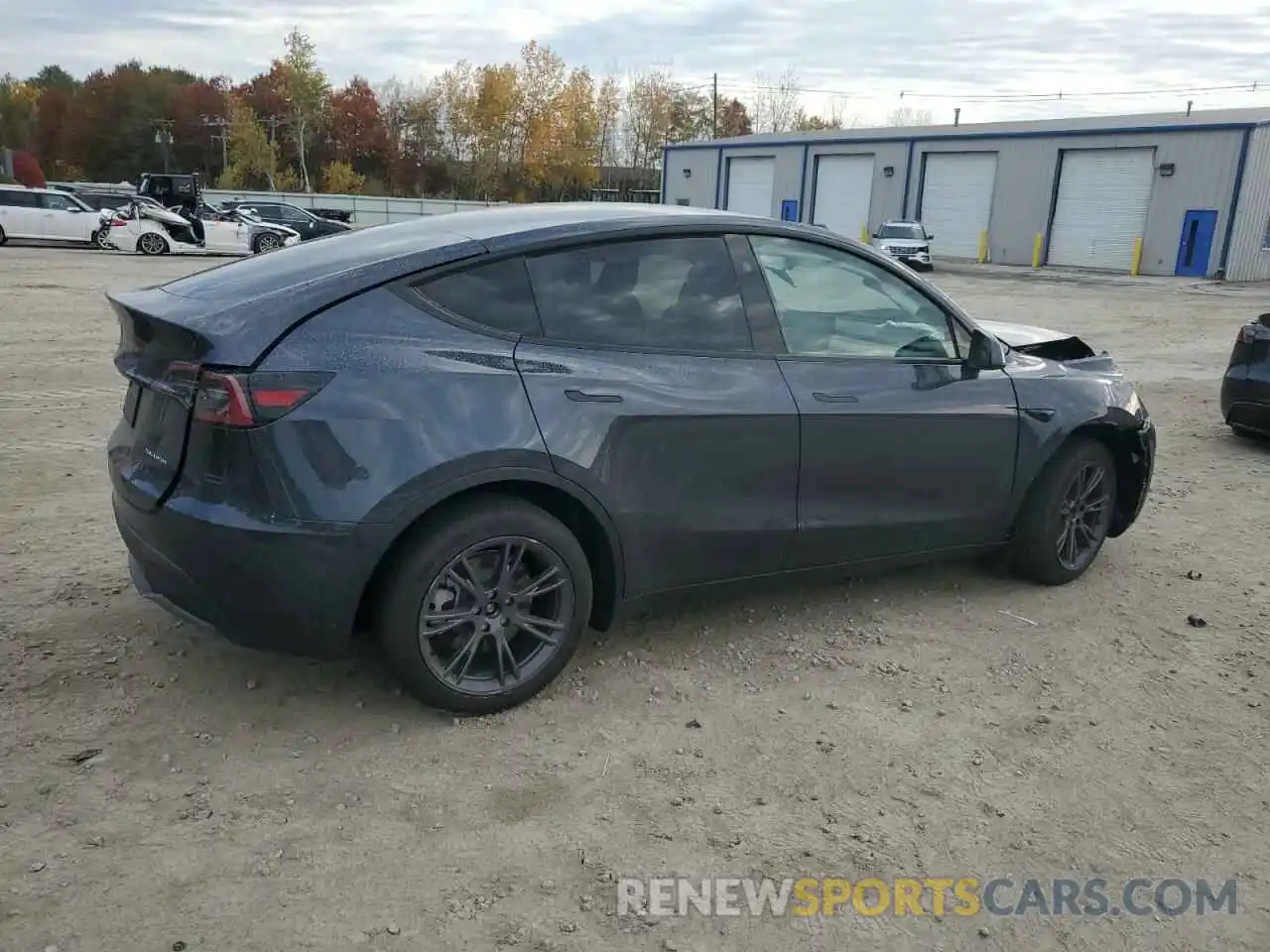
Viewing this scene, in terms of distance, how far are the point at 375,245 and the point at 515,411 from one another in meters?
0.85

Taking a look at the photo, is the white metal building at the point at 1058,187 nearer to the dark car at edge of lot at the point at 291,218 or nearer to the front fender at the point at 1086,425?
the dark car at edge of lot at the point at 291,218

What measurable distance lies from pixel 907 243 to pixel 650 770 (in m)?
29.8

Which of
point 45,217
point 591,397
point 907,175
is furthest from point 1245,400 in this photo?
point 907,175

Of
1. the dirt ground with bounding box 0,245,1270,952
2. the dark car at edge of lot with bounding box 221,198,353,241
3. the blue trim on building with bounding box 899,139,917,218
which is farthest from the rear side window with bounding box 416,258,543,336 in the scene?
the blue trim on building with bounding box 899,139,917,218

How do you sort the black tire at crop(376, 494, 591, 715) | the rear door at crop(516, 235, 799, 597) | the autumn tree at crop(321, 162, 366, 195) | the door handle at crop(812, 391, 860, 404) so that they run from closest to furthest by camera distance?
the black tire at crop(376, 494, 591, 715) → the rear door at crop(516, 235, 799, 597) → the door handle at crop(812, 391, 860, 404) → the autumn tree at crop(321, 162, 366, 195)

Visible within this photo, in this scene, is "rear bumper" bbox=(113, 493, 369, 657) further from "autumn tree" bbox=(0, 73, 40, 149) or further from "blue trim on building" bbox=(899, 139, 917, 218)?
"autumn tree" bbox=(0, 73, 40, 149)

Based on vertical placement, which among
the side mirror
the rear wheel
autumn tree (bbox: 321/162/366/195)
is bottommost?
the rear wheel

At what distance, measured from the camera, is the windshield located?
31.4 metres

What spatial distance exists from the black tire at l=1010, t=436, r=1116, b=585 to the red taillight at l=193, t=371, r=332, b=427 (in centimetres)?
332

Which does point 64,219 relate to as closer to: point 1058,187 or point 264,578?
point 264,578

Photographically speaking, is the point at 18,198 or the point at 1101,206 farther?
the point at 1101,206

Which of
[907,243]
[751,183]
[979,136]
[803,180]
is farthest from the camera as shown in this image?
[751,183]

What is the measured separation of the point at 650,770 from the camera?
328 cm

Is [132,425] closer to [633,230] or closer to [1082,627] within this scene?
[633,230]
